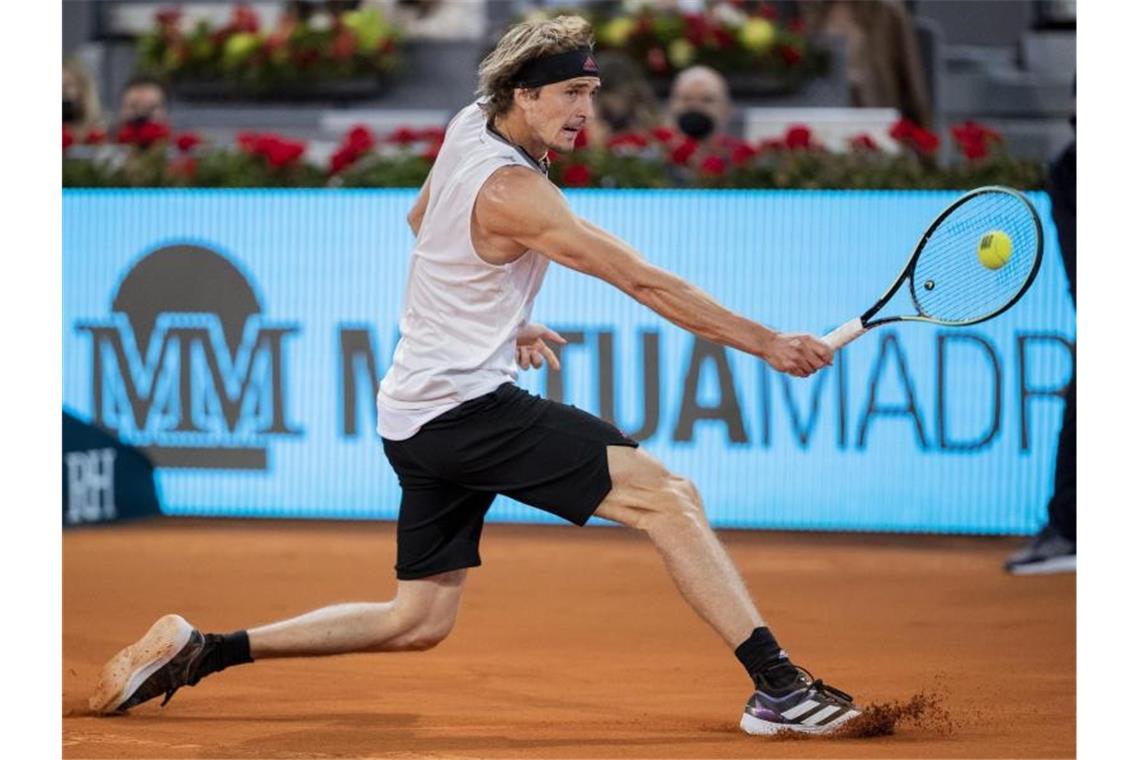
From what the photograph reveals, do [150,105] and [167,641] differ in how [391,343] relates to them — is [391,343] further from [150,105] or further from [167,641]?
[167,641]

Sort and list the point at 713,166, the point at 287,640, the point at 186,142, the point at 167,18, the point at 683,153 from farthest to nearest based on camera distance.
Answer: the point at 167,18, the point at 186,142, the point at 683,153, the point at 713,166, the point at 287,640

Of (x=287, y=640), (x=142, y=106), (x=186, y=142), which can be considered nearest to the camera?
(x=287, y=640)

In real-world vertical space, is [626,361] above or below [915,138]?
below

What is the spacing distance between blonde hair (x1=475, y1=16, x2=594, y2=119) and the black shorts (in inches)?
27.8

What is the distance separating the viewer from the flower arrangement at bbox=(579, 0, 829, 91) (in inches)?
500

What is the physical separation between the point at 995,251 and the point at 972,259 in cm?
12

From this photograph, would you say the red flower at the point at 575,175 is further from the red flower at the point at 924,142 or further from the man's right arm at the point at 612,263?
the man's right arm at the point at 612,263

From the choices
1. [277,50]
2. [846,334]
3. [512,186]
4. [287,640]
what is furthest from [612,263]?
[277,50]

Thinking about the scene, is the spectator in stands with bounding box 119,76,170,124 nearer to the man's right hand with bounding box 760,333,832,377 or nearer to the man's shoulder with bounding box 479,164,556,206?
the man's shoulder with bounding box 479,164,556,206

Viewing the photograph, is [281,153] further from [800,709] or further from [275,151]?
[800,709]

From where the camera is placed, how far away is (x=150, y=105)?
10898 mm

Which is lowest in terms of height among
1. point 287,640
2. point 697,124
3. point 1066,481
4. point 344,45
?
point 287,640

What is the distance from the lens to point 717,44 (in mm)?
12836

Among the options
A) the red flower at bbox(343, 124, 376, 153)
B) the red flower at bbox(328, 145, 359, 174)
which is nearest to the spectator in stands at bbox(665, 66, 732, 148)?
the red flower at bbox(343, 124, 376, 153)
